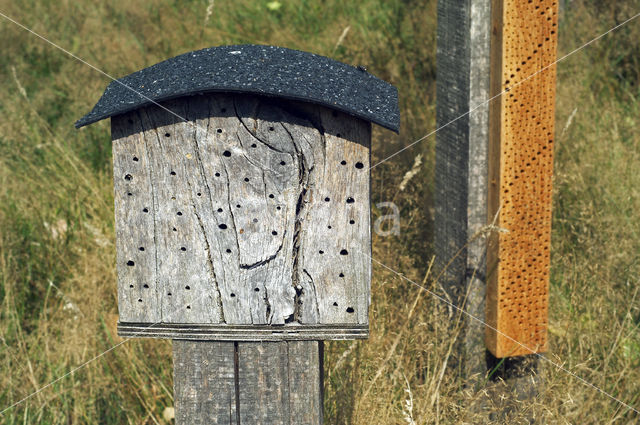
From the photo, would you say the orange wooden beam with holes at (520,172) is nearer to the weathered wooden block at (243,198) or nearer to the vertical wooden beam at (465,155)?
the vertical wooden beam at (465,155)

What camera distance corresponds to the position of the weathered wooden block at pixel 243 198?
151 centimetres

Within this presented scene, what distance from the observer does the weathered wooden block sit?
59.4 inches

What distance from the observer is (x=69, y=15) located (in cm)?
A: 555

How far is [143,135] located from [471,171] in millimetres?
Result: 1387

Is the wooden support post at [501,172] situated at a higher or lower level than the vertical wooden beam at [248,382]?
higher

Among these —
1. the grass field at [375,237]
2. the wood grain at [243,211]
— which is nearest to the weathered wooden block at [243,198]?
the wood grain at [243,211]

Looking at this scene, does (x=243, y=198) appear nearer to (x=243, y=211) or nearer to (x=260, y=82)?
(x=243, y=211)

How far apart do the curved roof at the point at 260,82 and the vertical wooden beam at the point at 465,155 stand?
38.6 inches

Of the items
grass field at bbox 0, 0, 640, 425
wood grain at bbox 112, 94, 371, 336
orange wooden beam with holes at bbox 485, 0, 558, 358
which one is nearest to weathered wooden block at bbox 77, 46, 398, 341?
wood grain at bbox 112, 94, 371, 336

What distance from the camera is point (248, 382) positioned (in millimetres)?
1636

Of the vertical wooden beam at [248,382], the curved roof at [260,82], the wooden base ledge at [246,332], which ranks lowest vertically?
the vertical wooden beam at [248,382]

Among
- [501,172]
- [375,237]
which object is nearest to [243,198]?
[501,172]

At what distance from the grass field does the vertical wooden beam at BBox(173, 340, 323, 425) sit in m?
0.36

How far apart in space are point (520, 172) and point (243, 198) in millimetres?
1274
